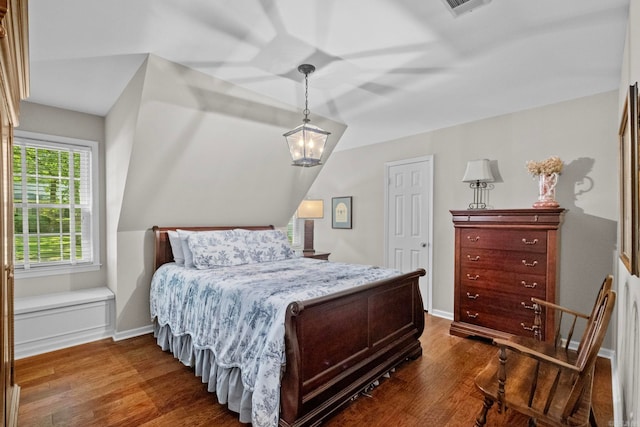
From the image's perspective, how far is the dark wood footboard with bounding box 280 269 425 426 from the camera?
1817 millimetres

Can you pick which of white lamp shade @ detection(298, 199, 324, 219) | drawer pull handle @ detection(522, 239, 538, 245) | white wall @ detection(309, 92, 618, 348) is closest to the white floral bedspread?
drawer pull handle @ detection(522, 239, 538, 245)

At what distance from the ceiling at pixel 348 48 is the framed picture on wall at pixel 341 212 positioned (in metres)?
2.12

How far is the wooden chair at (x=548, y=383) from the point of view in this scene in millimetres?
1400

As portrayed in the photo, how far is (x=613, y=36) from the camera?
6.91ft

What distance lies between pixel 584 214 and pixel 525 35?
1.87 meters

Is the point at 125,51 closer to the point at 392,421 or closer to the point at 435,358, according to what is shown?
the point at 392,421

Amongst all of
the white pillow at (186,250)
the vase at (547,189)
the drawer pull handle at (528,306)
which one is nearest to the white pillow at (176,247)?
the white pillow at (186,250)

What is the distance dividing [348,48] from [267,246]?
227 centimetres

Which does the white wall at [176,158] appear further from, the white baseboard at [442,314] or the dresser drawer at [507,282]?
the white baseboard at [442,314]

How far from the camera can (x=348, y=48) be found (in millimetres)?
2283

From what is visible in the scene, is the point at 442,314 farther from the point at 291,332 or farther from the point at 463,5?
the point at 463,5

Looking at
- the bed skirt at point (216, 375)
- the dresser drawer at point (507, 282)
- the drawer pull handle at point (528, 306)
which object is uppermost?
the dresser drawer at point (507, 282)

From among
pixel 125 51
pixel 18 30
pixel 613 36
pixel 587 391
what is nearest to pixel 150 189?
pixel 125 51

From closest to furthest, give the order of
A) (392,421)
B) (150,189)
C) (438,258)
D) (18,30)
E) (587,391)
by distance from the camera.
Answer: (18,30), (587,391), (392,421), (150,189), (438,258)
